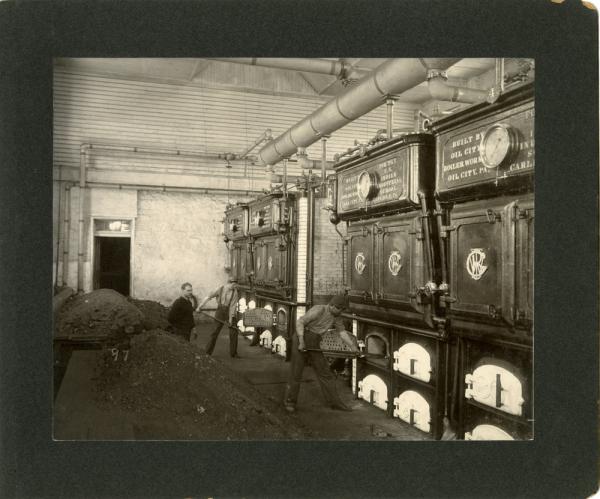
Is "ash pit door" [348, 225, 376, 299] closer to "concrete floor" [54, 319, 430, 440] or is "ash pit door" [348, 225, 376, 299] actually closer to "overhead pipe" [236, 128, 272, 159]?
"concrete floor" [54, 319, 430, 440]

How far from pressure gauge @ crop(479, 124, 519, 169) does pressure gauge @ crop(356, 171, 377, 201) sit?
1117mm

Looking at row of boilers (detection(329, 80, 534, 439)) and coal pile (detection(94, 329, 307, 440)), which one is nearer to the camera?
row of boilers (detection(329, 80, 534, 439))

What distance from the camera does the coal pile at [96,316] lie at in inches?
105

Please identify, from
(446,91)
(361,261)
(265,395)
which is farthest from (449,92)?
(265,395)

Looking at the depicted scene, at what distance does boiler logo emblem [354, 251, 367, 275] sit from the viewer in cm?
384

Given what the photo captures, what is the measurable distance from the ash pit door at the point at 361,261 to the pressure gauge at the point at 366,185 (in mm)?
274

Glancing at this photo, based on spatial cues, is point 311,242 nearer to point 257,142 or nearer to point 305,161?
point 305,161

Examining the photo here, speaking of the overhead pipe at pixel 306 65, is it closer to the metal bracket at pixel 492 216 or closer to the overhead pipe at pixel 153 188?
the overhead pipe at pixel 153 188

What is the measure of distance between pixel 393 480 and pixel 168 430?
1.38 meters

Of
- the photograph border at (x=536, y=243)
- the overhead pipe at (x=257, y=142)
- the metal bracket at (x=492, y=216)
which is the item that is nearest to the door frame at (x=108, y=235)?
the photograph border at (x=536, y=243)

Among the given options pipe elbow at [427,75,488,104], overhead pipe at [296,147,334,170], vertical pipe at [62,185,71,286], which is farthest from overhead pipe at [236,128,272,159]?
vertical pipe at [62,185,71,286]

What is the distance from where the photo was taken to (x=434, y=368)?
10.1 feet

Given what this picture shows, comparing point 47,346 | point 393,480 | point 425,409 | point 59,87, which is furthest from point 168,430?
point 59,87

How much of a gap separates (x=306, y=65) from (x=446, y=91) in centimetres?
107
